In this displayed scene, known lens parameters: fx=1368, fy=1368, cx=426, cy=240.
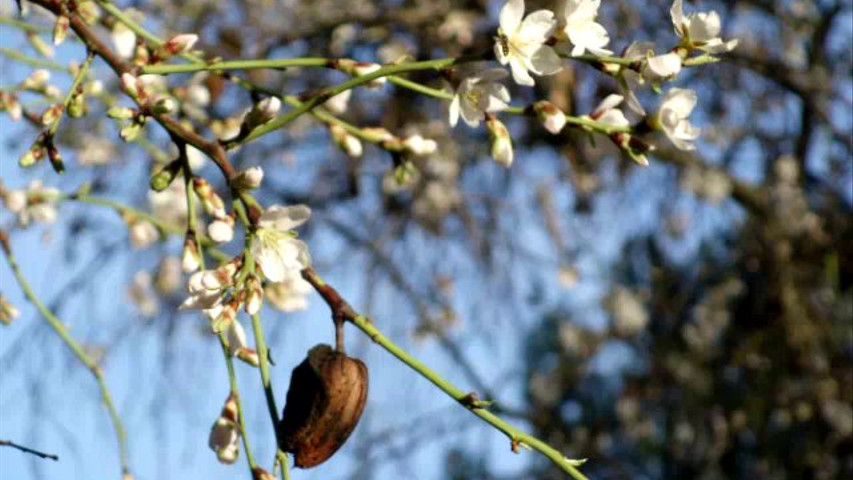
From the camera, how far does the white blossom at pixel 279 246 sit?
3.72 feet

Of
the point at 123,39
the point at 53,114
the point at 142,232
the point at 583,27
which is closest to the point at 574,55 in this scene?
the point at 583,27

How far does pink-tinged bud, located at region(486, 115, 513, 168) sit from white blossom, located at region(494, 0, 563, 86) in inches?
3.3

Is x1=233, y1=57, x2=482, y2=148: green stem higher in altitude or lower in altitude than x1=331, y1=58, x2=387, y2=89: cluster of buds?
higher

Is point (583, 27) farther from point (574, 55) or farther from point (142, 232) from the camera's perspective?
point (142, 232)

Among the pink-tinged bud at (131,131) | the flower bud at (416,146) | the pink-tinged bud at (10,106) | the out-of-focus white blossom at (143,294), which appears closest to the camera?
the pink-tinged bud at (131,131)

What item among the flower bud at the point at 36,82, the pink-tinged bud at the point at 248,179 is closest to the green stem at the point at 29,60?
the flower bud at the point at 36,82

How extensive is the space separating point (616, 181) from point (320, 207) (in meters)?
1.00

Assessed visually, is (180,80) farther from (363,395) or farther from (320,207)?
(363,395)

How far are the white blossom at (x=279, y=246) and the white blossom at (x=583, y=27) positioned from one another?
28 centimetres

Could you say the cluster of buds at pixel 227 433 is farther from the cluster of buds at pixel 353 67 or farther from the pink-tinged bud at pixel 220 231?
the cluster of buds at pixel 353 67

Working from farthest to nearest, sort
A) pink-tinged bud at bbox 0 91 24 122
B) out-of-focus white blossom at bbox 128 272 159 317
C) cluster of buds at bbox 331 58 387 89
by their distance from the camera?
out-of-focus white blossom at bbox 128 272 159 317, pink-tinged bud at bbox 0 91 24 122, cluster of buds at bbox 331 58 387 89

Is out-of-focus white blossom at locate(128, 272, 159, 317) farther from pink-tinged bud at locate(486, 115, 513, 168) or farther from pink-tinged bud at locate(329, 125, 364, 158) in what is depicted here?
pink-tinged bud at locate(486, 115, 513, 168)

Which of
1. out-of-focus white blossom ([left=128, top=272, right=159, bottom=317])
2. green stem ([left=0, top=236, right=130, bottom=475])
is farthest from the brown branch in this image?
out-of-focus white blossom ([left=128, top=272, right=159, bottom=317])

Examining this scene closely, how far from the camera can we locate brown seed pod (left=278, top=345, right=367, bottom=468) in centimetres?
112
